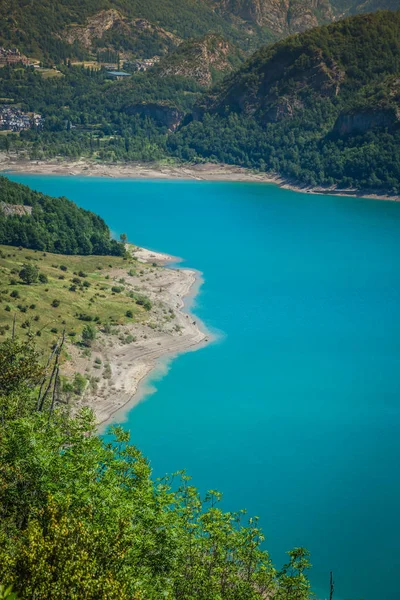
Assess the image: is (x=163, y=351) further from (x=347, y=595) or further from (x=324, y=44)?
(x=324, y=44)

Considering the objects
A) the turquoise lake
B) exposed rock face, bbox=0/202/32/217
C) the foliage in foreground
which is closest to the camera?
the foliage in foreground

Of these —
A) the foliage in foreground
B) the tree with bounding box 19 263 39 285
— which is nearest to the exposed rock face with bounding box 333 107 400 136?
the tree with bounding box 19 263 39 285

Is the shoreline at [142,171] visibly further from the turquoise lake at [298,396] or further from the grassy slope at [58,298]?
the grassy slope at [58,298]

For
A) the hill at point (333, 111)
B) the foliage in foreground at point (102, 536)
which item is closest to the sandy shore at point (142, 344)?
the foliage in foreground at point (102, 536)

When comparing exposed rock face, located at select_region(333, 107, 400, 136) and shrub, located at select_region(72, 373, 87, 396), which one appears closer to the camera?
shrub, located at select_region(72, 373, 87, 396)

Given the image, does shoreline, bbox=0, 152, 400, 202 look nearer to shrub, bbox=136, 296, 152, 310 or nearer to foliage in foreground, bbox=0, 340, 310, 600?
shrub, bbox=136, 296, 152, 310

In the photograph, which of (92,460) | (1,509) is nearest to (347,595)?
(92,460)
